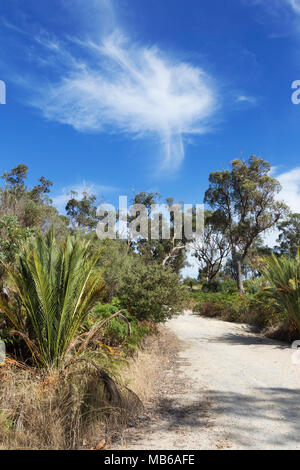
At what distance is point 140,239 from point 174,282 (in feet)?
88.4

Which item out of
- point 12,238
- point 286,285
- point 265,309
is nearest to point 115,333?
point 286,285

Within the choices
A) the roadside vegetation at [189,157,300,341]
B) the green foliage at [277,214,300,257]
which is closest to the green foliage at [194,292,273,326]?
the roadside vegetation at [189,157,300,341]

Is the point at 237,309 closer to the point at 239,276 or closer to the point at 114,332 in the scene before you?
the point at 114,332

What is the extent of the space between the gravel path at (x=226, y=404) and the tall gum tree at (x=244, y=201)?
1857 cm

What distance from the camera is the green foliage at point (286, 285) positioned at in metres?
8.00

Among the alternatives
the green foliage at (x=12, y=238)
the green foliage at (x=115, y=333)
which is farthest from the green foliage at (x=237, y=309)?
the green foliage at (x=12, y=238)

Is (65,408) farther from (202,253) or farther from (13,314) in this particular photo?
(202,253)

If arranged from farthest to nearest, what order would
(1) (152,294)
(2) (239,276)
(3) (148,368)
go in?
(2) (239,276), (1) (152,294), (3) (148,368)

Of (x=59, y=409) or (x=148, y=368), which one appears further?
(x=148, y=368)

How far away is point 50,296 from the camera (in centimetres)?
416

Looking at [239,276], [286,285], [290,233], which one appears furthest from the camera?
[290,233]

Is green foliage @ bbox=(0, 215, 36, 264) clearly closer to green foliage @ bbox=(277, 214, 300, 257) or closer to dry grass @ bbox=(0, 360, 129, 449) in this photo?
dry grass @ bbox=(0, 360, 129, 449)

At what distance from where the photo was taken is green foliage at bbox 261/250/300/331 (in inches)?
315

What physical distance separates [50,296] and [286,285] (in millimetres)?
6133
